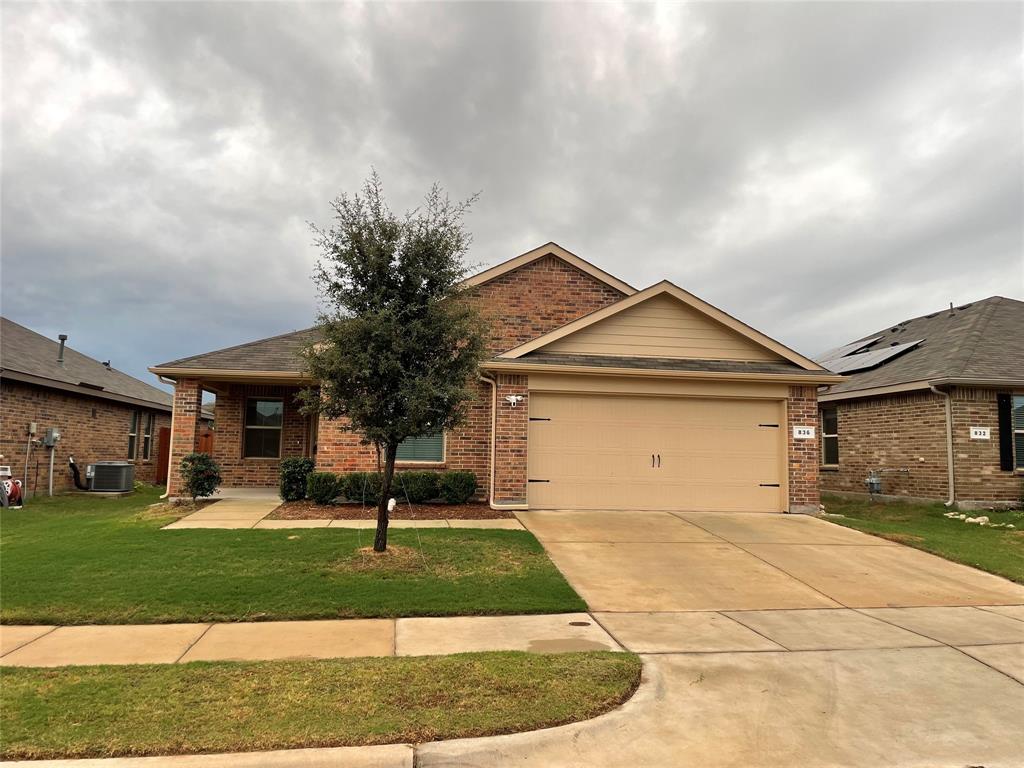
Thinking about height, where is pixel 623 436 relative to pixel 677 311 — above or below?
below

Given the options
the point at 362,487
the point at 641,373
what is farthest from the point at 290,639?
the point at 641,373

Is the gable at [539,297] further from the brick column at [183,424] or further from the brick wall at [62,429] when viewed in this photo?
the brick wall at [62,429]

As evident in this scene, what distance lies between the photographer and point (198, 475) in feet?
40.0

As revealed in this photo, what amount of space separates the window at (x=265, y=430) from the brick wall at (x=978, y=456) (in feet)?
51.5

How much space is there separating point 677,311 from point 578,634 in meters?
9.01

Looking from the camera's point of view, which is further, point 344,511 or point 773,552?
point 344,511

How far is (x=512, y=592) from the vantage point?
686 centimetres

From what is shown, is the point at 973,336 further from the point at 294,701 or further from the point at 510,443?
the point at 294,701

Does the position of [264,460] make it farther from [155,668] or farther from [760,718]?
[760,718]

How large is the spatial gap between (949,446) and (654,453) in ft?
23.7

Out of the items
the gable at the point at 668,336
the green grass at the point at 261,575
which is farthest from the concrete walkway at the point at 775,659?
the gable at the point at 668,336

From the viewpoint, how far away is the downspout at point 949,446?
1415 cm

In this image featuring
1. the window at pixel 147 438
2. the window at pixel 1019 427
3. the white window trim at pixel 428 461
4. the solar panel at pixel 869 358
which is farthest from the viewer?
the window at pixel 147 438

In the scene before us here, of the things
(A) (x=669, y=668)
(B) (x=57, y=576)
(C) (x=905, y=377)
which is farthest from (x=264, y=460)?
(C) (x=905, y=377)
